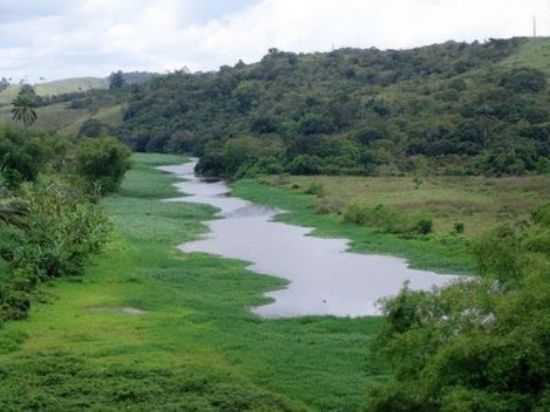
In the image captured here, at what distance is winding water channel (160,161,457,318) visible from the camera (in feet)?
139

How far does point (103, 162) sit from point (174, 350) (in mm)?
62827

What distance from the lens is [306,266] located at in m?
53.5

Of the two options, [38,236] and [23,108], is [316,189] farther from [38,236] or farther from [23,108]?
A: [38,236]

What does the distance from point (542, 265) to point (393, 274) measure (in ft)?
93.3

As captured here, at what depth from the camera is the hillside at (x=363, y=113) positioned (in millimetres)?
112625

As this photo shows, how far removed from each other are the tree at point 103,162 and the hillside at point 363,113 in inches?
1025

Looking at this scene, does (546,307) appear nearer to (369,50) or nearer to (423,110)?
(423,110)

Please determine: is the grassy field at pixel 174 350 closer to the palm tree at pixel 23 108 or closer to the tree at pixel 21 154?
the tree at pixel 21 154

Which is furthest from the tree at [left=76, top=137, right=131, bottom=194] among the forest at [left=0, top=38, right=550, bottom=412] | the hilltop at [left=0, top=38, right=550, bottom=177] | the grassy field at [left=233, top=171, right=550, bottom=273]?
the hilltop at [left=0, top=38, right=550, bottom=177]

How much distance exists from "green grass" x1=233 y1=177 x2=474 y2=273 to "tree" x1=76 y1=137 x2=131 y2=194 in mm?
15413

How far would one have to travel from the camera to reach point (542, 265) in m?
21.7

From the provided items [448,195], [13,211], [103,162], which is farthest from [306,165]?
[13,211]

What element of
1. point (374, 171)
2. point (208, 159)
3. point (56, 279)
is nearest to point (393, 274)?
point (56, 279)

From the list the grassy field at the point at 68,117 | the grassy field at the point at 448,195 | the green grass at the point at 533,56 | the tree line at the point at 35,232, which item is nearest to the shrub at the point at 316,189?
the grassy field at the point at 448,195
